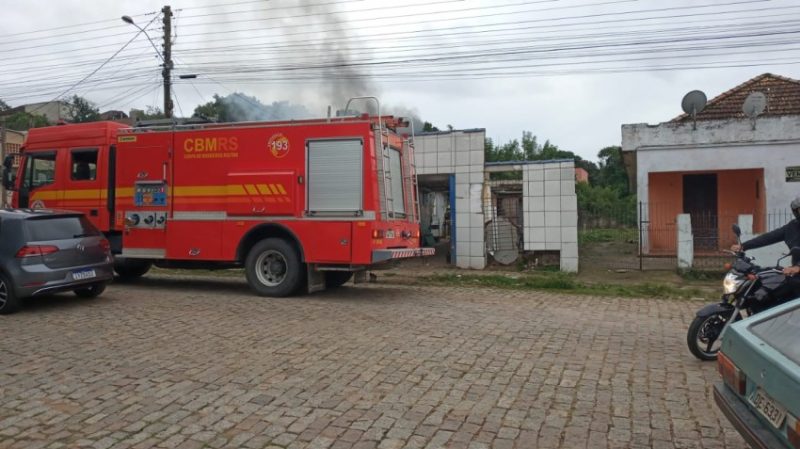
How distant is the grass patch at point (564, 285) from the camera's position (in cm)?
1084

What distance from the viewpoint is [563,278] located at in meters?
12.2

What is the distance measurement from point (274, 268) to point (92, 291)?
8.96 feet

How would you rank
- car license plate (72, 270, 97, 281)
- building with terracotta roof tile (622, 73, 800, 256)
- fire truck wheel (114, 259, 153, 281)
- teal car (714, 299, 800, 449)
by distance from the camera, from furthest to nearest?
building with terracotta roof tile (622, 73, 800, 256) → fire truck wheel (114, 259, 153, 281) → car license plate (72, 270, 97, 281) → teal car (714, 299, 800, 449)

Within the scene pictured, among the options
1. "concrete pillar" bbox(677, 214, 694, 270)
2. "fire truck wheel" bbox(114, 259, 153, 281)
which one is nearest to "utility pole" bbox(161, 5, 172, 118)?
"fire truck wheel" bbox(114, 259, 153, 281)

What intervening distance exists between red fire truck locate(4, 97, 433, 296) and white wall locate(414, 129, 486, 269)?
11.4 feet

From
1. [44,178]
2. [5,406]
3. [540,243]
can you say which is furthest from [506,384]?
[44,178]

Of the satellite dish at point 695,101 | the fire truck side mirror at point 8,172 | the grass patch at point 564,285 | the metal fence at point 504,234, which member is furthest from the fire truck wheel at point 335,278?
the satellite dish at point 695,101

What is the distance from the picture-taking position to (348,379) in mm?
5047

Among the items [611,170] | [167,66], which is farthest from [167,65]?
[611,170]

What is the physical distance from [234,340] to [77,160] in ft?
22.5

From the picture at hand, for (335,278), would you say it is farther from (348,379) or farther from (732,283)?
(732,283)

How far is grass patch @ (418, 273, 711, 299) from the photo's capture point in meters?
10.8

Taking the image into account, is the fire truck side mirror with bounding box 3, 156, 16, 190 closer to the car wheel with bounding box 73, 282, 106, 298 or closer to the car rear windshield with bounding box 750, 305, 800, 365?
the car wheel with bounding box 73, 282, 106, 298

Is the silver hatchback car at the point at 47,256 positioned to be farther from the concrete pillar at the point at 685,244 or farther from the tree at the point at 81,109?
the tree at the point at 81,109
